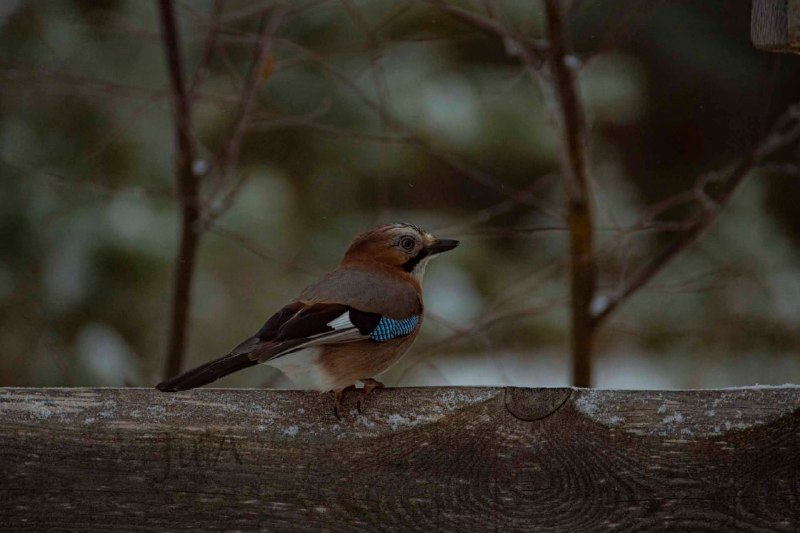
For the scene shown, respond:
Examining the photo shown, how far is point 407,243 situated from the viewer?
342cm

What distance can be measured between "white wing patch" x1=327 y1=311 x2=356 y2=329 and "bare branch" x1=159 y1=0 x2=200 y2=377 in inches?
56.5

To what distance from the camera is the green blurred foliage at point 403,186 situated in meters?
5.42

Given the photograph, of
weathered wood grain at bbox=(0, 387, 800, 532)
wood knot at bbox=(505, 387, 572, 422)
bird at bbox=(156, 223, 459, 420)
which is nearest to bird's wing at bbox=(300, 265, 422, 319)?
bird at bbox=(156, 223, 459, 420)

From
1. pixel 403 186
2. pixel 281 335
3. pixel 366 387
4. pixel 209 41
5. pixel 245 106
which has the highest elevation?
pixel 403 186

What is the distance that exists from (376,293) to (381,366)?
0.23 meters

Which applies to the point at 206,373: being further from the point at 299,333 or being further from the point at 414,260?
the point at 414,260

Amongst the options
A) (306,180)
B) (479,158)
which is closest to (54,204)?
(306,180)

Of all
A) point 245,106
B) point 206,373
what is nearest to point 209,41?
point 245,106

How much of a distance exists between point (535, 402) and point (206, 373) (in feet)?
2.21

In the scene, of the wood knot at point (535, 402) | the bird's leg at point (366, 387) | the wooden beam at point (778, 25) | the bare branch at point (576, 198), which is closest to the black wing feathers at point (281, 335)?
the bird's leg at point (366, 387)

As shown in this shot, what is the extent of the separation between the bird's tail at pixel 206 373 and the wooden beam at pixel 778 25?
1.21 m

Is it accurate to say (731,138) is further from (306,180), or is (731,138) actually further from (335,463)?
(335,463)

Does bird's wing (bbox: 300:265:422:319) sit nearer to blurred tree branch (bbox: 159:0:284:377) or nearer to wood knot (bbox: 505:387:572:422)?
wood knot (bbox: 505:387:572:422)

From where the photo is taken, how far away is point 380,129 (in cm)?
581
